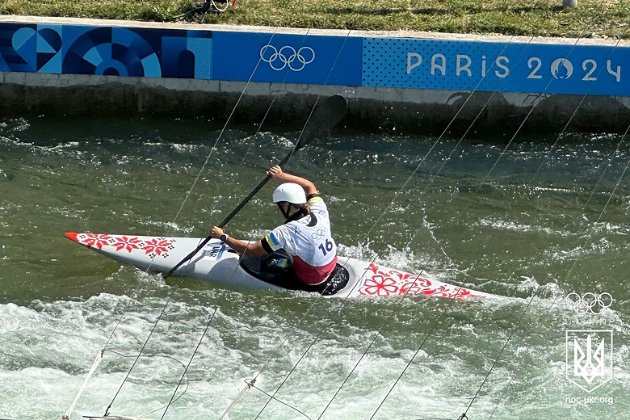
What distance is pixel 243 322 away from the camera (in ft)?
35.5

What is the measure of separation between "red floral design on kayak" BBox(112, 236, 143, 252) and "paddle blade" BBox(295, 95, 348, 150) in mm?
1910

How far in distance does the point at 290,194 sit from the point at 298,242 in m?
0.41

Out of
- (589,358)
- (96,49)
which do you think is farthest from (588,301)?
(96,49)

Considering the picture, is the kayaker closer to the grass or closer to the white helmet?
the white helmet

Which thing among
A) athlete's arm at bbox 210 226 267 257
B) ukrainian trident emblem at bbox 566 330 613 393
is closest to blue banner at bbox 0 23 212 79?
athlete's arm at bbox 210 226 267 257

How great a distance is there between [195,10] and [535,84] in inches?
166

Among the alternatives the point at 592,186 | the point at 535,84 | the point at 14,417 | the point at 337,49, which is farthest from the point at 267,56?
the point at 14,417

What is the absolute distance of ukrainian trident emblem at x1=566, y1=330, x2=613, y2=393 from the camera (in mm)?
9781

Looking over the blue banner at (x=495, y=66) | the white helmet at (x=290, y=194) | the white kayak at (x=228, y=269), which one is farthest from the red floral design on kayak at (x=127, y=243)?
the blue banner at (x=495, y=66)

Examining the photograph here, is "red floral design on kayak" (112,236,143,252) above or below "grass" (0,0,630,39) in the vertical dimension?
below

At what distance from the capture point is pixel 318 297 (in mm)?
10984

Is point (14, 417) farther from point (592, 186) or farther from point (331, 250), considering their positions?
point (592, 186)

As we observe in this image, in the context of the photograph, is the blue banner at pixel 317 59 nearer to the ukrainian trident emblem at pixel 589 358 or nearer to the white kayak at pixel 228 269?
the white kayak at pixel 228 269

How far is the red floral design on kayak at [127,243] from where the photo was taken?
1159 cm
